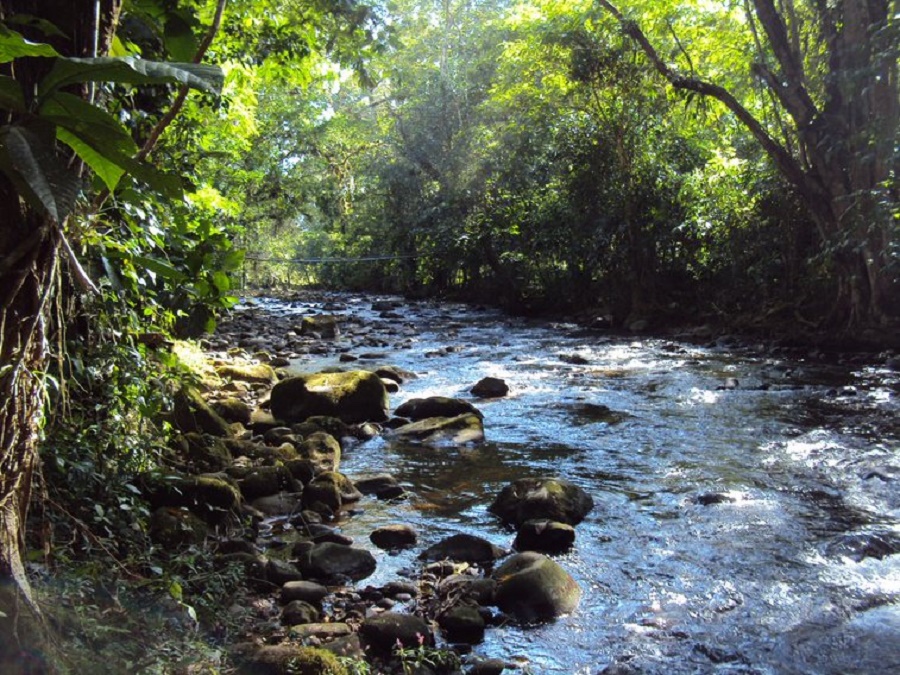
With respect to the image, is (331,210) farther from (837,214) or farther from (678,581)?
(678,581)

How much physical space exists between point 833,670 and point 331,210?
2775cm

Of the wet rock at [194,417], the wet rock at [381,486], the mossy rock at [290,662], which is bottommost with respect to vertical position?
the wet rock at [381,486]

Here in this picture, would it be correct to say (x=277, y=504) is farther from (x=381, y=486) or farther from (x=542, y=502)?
(x=542, y=502)

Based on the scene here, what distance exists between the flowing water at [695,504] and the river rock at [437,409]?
371 mm

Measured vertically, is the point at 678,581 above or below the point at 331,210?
below

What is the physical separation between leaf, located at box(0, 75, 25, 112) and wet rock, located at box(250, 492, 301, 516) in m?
3.21

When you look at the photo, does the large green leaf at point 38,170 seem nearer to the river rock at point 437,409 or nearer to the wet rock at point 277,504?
the wet rock at point 277,504

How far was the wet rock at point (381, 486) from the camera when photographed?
15.9ft

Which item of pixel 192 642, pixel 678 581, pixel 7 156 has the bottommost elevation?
pixel 678 581

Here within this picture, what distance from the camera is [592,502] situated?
4.57 m

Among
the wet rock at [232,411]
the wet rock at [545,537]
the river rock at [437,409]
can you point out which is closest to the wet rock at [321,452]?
the wet rock at [232,411]

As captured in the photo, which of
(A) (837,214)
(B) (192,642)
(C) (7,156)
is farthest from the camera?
(A) (837,214)

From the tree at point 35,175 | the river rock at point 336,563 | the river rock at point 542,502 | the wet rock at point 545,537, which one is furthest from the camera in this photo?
the river rock at point 542,502

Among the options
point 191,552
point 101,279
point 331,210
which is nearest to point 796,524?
point 191,552
